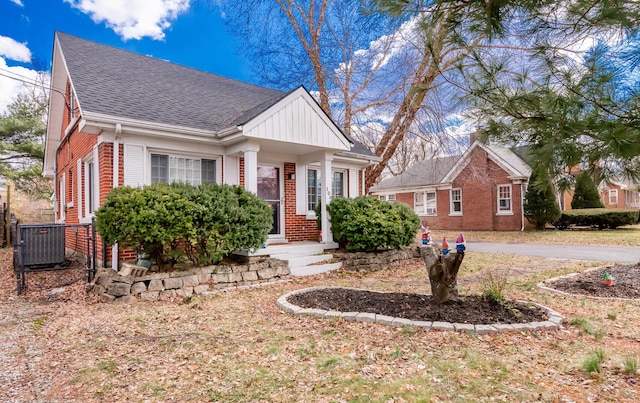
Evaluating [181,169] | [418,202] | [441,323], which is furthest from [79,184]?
[418,202]

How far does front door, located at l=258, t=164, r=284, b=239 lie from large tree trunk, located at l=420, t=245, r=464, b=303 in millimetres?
5716

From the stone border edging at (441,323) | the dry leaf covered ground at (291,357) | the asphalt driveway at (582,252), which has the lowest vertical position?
the asphalt driveway at (582,252)

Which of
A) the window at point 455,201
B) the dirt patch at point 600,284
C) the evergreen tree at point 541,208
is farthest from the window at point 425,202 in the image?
the dirt patch at point 600,284

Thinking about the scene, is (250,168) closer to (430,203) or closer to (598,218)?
(430,203)

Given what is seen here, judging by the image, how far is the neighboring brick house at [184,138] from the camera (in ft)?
24.7

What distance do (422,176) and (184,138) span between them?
1927 centimetres

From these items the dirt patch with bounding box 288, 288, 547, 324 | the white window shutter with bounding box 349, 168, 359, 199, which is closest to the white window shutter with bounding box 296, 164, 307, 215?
the white window shutter with bounding box 349, 168, 359, 199

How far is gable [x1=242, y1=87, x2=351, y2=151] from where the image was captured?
26.7ft

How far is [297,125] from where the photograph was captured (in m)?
8.79

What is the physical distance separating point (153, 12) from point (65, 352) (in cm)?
1390

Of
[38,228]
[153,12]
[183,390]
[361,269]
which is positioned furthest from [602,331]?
[153,12]

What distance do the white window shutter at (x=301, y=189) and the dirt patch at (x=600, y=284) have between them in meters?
6.03

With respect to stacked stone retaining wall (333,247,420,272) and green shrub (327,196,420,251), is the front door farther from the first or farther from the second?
stacked stone retaining wall (333,247,420,272)

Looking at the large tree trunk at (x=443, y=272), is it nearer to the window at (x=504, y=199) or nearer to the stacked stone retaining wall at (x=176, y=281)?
the stacked stone retaining wall at (x=176, y=281)
